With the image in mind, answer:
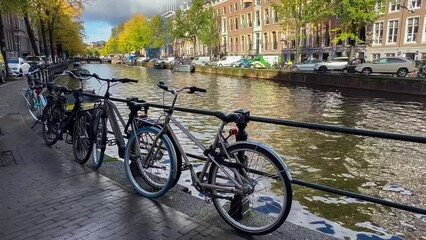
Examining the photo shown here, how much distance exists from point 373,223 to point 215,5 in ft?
236

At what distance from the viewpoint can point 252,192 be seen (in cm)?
320

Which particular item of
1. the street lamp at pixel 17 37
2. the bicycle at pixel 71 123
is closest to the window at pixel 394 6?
the bicycle at pixel 71 123

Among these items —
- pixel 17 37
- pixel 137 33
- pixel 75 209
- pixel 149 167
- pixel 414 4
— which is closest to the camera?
pixel 75 209

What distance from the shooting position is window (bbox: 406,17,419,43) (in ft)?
108

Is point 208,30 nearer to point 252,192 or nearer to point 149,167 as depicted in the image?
point 149,167

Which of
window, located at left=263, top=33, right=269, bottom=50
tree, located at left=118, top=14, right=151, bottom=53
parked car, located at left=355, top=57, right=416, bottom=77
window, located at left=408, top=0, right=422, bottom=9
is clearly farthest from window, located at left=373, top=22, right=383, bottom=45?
tree, located at left=118, top=14, right=151, bottom=53

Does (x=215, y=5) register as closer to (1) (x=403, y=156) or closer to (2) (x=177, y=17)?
(2) (x=177, y=17)

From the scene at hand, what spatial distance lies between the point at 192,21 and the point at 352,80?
39.8 meters

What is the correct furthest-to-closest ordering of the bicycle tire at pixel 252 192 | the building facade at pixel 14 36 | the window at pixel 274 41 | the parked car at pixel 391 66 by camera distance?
the window at pixel 274 41
the building facade at pixel 14 36
the parked car at pixel 391 66
the bicycle tire at pixel 252 192

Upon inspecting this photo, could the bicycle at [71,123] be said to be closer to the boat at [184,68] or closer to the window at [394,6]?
the window at [394,6]

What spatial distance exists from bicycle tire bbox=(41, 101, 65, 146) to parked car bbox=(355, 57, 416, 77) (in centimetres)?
2660

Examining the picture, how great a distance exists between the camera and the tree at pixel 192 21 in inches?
2312

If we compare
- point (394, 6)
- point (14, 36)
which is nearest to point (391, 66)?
point (394, 6)

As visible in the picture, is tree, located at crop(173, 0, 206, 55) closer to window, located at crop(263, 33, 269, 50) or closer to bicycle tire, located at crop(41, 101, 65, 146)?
window, located at crop(263, 33, 269, 50)
